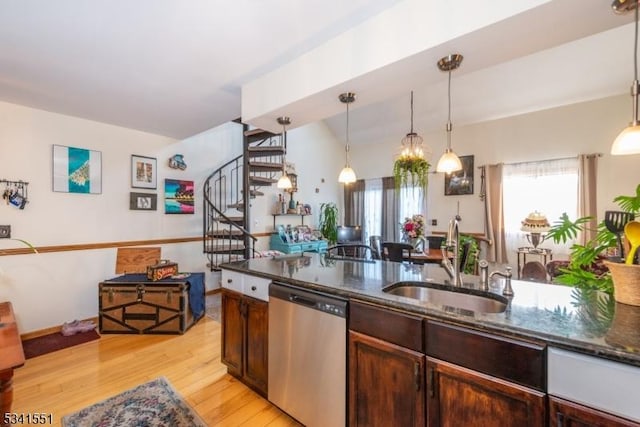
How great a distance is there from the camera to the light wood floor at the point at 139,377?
198cm

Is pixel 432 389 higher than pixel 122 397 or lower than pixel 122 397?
higher

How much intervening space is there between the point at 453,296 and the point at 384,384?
2.06 ft

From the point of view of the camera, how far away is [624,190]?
13.2 ft

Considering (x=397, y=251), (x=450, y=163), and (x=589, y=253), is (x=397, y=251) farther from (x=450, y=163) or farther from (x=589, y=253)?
(x=589, y=253)

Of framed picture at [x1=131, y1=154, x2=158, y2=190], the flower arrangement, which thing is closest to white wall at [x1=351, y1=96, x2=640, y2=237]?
the flower arrangement

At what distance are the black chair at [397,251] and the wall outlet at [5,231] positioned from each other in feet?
14.0

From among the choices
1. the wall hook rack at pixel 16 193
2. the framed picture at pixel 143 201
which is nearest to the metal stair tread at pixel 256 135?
the framed picture at pixel 143 201

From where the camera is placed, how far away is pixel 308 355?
5.54 feet

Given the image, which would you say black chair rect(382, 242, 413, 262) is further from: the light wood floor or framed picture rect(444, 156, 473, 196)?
framed picture rect(444, 156, 473, 196)

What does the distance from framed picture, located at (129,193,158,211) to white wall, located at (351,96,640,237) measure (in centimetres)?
469

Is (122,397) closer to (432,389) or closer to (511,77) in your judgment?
(432,389)

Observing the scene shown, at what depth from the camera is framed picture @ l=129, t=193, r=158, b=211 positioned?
3.88 metres

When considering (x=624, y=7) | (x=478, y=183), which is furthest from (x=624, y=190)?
(x=624, y=7)

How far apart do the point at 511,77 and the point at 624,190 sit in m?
2.31
